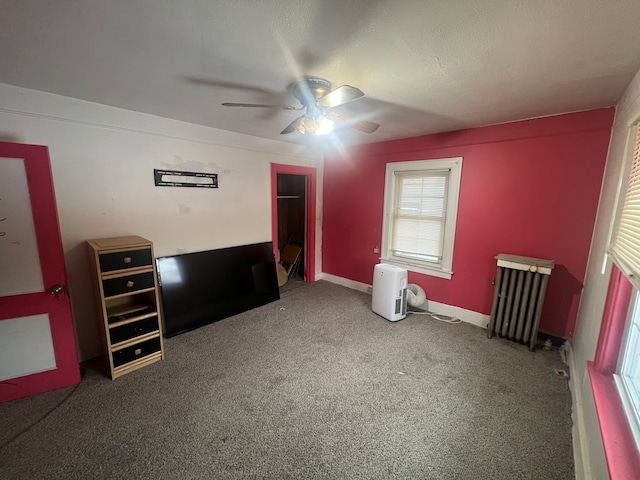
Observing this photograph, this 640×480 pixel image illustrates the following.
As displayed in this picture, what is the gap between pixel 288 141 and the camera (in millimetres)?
3689

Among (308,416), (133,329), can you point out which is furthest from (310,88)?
(133,329)

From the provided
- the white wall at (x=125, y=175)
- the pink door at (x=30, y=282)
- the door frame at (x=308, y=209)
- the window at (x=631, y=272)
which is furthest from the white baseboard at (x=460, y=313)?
the pink door at (x=30, y=282)

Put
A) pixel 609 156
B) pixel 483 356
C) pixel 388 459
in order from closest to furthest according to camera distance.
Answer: pixel 388 459, pixel 609 156, pixel 483 356

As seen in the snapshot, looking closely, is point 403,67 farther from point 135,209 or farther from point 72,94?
point 135,209

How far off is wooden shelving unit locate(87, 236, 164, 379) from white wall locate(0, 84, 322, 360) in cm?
24

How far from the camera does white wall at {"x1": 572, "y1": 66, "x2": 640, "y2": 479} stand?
4.49 feet

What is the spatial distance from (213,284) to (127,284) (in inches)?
41.4

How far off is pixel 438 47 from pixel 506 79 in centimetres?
69

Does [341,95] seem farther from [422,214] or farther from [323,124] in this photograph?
[422,214]

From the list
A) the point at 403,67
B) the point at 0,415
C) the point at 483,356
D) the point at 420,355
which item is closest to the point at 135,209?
the point at 0,415

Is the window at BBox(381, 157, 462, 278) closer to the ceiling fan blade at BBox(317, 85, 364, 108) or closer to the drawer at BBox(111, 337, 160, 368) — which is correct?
the ceiling fan blade at BBox(317, 85, 364, 108)

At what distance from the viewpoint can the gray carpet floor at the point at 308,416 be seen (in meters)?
1.43

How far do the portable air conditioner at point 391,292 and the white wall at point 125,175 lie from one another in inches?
76.1

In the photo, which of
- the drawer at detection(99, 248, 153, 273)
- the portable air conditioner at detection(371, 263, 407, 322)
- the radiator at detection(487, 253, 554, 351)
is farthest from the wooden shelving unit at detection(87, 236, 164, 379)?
the radiator at detection(487, 253, 554, 351)
